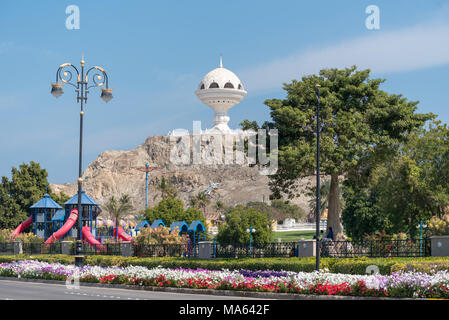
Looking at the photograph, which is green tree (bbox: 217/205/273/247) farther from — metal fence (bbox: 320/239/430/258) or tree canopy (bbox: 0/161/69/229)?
metal fence (bbox: 320/239/430/258)

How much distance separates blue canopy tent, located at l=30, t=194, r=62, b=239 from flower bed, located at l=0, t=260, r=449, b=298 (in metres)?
27.8

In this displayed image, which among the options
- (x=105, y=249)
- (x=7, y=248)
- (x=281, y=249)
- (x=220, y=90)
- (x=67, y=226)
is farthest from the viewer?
(x=220, y=90)

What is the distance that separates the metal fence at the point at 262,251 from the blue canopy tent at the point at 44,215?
2865 centimetres

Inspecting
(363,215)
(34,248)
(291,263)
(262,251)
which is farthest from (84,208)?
(363,215)

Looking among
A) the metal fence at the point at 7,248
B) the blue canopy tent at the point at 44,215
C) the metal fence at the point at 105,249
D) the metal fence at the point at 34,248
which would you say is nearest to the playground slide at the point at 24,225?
the blue canopy tent at the point at 44,215

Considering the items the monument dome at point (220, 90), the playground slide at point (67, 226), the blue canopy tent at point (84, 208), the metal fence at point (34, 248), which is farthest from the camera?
the monument dome at point (220, 90)

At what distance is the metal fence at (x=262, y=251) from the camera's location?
115 ft

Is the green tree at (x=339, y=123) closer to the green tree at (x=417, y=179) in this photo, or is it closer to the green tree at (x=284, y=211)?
the green tree at (x=417, y=179)

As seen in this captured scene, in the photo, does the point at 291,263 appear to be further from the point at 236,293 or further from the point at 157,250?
the point at 157,250

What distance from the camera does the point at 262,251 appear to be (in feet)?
118

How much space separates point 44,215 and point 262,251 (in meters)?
30.8

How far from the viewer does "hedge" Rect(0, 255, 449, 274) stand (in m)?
24.5

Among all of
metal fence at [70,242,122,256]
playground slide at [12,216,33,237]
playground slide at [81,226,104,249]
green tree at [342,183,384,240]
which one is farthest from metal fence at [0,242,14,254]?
green tree at [342,183,384,240]
